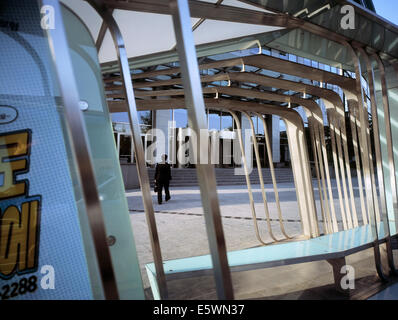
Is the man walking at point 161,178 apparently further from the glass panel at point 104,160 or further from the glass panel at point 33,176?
the glass panel at point 33,176

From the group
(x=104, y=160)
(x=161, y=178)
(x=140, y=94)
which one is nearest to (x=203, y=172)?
(x=104, y=160)

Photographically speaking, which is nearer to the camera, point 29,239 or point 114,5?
point 29,239

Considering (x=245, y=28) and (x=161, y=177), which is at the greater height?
(x=245, y=28)

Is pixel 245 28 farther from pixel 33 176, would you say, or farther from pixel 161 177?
pixel 161 177

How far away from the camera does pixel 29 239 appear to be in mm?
1342

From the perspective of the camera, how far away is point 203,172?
1.01m

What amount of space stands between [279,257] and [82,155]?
85.0 inches

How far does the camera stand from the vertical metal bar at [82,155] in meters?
0.78

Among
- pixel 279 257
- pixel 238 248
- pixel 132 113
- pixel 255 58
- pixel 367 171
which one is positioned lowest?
pixel 238 248

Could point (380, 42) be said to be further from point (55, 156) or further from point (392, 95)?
point (55, 156)

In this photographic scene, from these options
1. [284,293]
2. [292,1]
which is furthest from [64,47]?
[284,293]

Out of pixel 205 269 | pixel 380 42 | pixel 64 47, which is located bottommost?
→ pixel 205 269

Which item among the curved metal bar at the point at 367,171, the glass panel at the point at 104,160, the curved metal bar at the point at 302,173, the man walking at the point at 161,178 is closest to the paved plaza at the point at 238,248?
the curved metal bar at the point at 367,171
